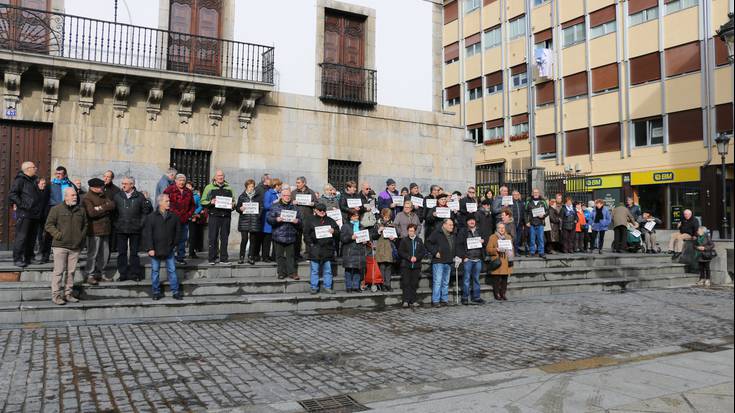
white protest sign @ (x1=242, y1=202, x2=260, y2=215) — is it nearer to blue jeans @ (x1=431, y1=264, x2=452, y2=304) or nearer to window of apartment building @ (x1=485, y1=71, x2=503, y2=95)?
blue jeans @ (x1=431, y1=264, x2=452, y2=304)

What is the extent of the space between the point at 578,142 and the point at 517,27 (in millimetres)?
9432

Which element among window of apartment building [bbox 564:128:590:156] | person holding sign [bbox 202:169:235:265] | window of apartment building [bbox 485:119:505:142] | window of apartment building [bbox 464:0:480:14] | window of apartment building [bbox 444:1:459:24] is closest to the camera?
person holding sign [bbox 202:169:235:265]

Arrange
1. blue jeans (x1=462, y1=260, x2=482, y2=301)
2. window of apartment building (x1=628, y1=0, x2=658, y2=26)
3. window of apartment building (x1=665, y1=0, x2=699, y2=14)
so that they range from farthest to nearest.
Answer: window of apartment building (x1=628, y1=0, x2=658, y2=26)
window of apartment building (x1=665, y1=0, x2=699, y2=14)
blue jeans (x1=462, y1=260, x2=482, y2=301)

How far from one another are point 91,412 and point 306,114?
12152 mm

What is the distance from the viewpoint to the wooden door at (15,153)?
41.2ft

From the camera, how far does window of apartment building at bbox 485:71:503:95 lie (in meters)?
36.9

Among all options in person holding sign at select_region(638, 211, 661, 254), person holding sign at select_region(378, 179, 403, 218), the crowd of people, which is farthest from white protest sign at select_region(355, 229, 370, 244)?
person holding sign at select_region(638, 211, 661, 254)

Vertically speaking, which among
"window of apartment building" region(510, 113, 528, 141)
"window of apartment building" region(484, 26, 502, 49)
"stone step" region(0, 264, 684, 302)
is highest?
"window of apartment building" region(484, 26, 502, 49)

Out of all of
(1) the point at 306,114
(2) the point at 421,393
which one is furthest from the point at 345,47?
(2) the point at 421,393

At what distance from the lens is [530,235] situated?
1486 centimetres

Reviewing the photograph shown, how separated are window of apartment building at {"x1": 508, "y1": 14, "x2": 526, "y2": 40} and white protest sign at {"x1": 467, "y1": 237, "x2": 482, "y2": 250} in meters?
28.1

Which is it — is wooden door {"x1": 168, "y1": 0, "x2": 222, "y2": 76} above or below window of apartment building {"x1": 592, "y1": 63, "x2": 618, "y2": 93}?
below

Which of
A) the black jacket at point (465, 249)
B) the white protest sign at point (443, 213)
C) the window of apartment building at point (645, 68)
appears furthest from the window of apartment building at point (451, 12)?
the black jacket at point (465, 249)

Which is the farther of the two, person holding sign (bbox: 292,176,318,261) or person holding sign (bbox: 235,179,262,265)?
person holding sign (bbox: 292,176,318,261)
